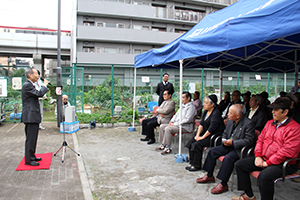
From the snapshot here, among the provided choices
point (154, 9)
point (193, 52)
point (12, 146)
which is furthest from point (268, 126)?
point (154, 9)

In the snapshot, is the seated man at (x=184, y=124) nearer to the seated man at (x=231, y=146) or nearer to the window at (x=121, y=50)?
the seated man at (x=231, y=146)

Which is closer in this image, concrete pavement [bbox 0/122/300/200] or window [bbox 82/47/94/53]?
concrete pavement [bbox 0/122/300/200]

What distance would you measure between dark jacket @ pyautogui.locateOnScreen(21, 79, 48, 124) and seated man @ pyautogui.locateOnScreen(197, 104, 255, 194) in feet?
11.3

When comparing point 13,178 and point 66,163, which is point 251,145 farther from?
point 13,178

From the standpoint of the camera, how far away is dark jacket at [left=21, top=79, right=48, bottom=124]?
441cm

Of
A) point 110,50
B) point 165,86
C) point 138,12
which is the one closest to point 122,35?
point 110,50

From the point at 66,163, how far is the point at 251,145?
12.3 ft

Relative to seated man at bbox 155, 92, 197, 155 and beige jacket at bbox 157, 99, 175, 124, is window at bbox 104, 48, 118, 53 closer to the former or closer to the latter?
beige jacket at bbox 157, 99, 175, 124

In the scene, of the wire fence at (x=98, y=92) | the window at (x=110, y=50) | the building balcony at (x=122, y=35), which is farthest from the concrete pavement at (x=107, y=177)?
the window at (x=110, y=50)

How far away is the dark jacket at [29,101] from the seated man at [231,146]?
3441mm

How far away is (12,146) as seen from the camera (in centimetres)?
607

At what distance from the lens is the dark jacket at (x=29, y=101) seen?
14.5 feet

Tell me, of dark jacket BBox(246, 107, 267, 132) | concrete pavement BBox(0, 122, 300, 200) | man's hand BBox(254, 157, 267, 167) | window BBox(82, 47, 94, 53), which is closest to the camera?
man's hand BBox(254, 157, 267, 167)

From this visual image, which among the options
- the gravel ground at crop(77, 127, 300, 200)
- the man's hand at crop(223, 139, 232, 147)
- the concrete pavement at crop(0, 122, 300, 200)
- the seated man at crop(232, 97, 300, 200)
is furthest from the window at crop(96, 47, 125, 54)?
the seated man at crop(232, 97, 300, 200)
